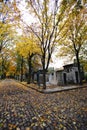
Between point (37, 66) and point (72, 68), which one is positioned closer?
point (72, 68)

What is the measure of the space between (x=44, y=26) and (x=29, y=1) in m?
3.69

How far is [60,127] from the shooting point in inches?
184

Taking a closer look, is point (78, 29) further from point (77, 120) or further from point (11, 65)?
point (11, 65)

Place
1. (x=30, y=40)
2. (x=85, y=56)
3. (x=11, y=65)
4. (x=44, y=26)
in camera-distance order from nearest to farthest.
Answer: (x=44, y=26) < (x=30, y=40) < (x=85, y=56) < (x=11, y=65)

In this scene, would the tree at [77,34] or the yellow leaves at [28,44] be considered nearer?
the tree at [77,34]

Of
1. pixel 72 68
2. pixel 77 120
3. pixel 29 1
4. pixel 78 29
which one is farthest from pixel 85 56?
pixel 77 120

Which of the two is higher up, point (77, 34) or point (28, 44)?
point (77, 34)

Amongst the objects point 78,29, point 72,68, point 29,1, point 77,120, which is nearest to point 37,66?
point 72,68

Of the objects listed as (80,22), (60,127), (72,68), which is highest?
(80,22)

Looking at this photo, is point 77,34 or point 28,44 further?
point 28,44

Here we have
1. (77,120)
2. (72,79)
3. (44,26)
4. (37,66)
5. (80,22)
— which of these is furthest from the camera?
(37,66)

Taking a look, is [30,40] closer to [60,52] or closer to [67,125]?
[60,52]

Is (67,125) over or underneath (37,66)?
underneath

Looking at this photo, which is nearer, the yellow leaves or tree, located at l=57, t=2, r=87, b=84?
tree, located at l=57, t=2, r=87, b=84
